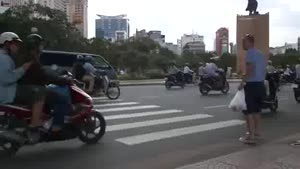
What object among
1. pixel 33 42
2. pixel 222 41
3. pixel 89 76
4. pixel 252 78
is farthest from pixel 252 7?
pixel 222 41

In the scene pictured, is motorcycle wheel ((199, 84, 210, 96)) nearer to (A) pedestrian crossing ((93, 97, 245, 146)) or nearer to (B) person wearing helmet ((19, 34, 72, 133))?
(A) pedestrian crossing ((93, 97, 245, 146))

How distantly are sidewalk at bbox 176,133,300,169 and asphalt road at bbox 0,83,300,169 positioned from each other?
1.27 ft

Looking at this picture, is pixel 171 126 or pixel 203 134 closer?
pixel 203 134

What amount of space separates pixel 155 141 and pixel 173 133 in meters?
1.03

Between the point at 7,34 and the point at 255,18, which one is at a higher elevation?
the point at 255,18

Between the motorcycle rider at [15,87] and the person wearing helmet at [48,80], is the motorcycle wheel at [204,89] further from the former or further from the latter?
the motorcycle rider at [15,87]

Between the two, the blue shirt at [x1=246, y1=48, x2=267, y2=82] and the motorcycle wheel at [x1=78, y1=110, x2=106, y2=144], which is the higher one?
the blue shirt at [x1=246, y1=48, x2=267, y2=82]

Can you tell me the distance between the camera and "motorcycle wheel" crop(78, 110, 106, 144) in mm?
9336

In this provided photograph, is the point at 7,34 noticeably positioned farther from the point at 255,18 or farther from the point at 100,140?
the point at 255,18

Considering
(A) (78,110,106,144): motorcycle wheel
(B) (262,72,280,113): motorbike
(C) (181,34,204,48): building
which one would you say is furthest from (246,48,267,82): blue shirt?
(C) (181,34,204,48): building

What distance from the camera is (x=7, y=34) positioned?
27.8ft

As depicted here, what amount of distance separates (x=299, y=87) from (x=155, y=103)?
5.01 metres

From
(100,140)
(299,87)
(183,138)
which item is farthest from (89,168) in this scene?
(299,87)

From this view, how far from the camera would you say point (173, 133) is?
11.0m
